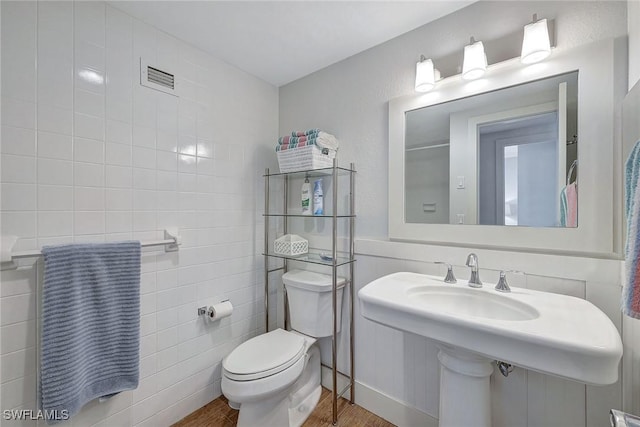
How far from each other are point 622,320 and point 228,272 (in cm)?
183

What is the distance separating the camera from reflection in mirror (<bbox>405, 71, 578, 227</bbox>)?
1025 mm

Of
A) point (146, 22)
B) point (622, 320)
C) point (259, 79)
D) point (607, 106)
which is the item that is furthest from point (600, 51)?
point (146, 22)

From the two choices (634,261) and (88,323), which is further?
(88,323)

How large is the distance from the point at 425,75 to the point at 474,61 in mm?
214

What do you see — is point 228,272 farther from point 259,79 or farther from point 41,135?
point 259,79

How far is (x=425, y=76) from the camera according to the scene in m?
1.29

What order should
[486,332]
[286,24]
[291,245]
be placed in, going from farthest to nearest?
[291,245] < [286,24] < [486,332]

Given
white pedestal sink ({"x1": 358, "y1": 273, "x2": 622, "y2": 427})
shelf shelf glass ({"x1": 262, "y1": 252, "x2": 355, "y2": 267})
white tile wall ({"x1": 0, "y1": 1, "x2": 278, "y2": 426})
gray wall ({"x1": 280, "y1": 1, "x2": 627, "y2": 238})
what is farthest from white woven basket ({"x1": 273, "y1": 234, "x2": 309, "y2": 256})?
white pedestal sink ({"x1": 358, "y1": 273, "x2": 622, "y2": 427})

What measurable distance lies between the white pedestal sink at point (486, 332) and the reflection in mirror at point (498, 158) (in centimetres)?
33

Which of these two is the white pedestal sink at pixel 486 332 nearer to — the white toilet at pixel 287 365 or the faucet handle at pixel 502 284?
the faucet handle at pixel 502 284

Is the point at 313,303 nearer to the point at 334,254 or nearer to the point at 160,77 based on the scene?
the point at 334,254

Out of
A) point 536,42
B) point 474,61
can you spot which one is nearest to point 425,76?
point 474,61

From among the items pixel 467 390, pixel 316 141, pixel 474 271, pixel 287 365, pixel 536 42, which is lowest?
pixel 287 365

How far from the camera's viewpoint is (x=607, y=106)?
0.93 meters
